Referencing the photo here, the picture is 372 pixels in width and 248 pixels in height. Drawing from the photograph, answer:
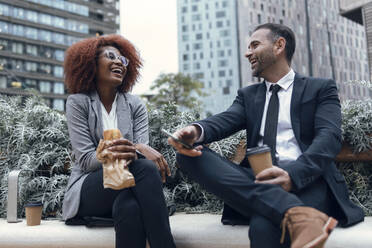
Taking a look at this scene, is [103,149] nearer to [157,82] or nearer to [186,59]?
[157,82]

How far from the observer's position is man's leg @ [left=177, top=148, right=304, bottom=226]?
1.73 meters

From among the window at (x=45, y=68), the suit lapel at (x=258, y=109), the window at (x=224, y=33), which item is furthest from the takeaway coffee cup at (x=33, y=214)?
the window at (x=45, y=68)

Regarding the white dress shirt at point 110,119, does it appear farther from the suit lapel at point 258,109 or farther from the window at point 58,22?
the window at point 58,22

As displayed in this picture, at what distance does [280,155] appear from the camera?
2273mm

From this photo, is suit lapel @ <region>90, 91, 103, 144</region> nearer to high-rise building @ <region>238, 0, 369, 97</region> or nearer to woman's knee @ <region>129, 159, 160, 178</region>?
woman's knee @ <region>129, 159, 160, 178</region>

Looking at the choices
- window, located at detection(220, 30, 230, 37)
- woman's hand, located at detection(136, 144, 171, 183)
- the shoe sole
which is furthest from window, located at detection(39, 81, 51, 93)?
the shoe sole

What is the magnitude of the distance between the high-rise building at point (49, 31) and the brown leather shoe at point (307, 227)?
133ft

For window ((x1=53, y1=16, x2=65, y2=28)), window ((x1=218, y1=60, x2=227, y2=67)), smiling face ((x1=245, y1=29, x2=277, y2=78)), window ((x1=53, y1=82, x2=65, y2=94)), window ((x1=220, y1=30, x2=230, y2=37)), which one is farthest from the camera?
window ((x1=53, y1=16, x2=65, y2=28))

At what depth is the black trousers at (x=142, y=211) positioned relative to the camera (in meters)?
2.07

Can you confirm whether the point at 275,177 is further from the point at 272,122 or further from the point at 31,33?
the point at 31,33

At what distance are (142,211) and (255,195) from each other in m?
0.66

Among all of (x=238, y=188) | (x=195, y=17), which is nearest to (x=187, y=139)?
(x=238, y=188)

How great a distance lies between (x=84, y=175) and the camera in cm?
250

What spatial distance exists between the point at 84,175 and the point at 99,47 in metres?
1.00
